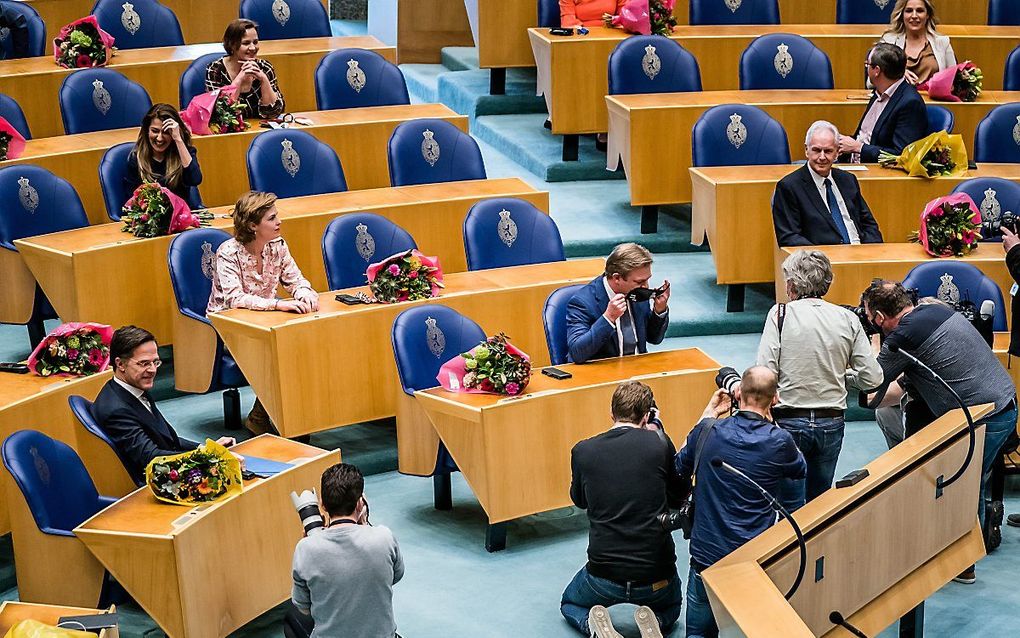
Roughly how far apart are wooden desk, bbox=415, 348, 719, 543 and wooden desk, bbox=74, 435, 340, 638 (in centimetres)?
68

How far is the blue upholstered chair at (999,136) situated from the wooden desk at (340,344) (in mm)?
2750

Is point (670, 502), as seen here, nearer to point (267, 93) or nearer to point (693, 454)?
point (693, 454)

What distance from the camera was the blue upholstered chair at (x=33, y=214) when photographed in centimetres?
661

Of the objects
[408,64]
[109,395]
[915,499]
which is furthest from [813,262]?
[408,64]

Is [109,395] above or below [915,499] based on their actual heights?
above

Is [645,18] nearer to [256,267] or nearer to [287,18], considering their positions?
[287,18]

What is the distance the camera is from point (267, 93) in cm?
771

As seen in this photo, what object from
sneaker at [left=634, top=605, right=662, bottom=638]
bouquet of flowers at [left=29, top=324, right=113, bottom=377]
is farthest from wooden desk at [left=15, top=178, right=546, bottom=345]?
sneaker at [left=634, top=605, right=662, bottom=638]

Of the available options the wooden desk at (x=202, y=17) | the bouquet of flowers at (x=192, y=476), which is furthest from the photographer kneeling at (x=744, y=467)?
the wooden desk at (x=202, y=17)

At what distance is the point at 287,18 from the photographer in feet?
30.6

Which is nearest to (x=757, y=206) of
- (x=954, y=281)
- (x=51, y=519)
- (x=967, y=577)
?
(x=954, y=281)

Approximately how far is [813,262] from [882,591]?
1.17 m

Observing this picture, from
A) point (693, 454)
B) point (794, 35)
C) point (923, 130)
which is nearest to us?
point (693, 454)

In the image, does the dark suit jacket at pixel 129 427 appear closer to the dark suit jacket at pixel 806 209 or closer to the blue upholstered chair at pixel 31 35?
the dark suit jacket at pixel 806 209
